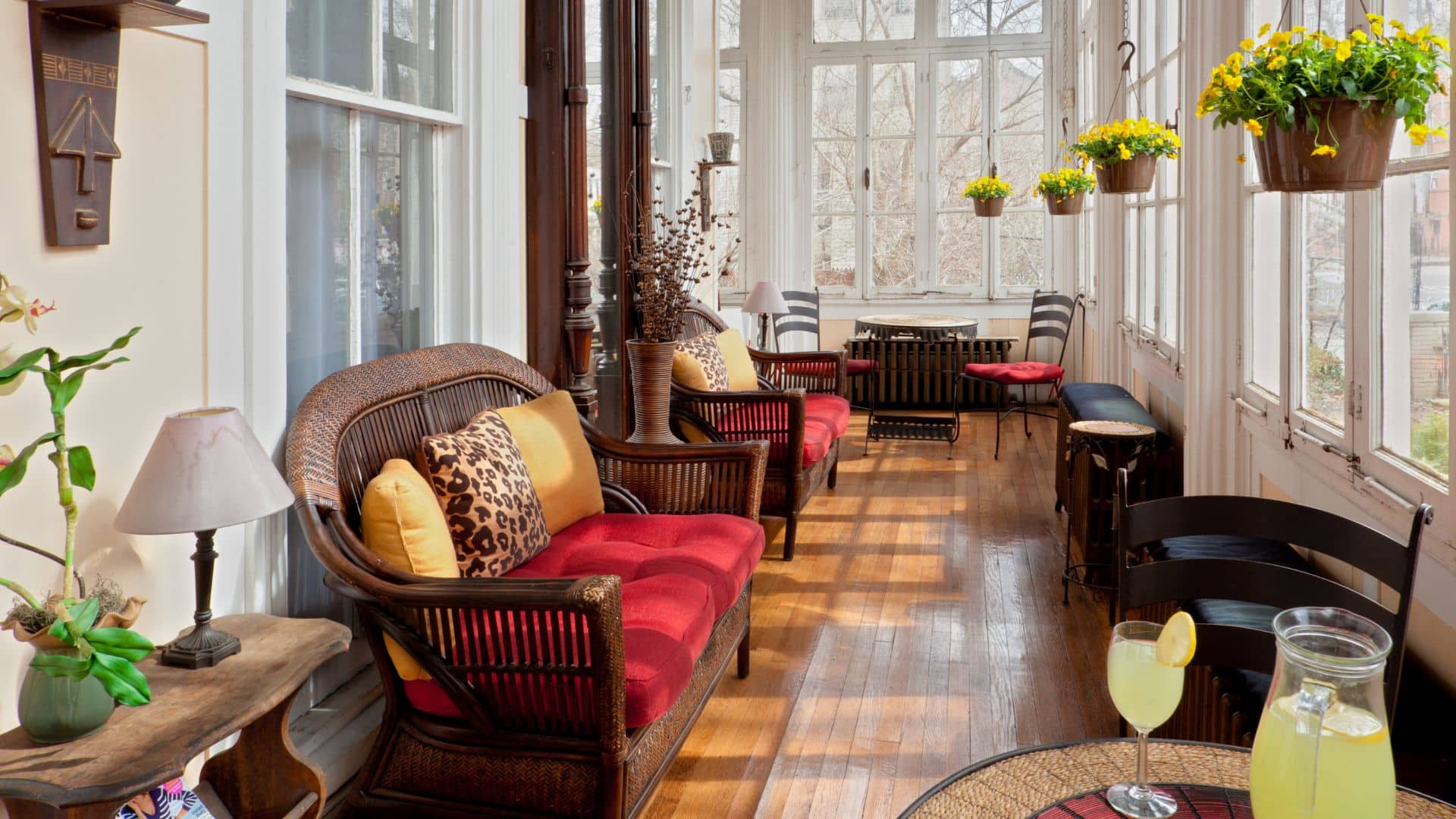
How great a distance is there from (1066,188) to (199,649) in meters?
5.53

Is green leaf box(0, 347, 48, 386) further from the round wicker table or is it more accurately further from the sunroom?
the round wicker table

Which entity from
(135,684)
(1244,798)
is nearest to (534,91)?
(135,684)

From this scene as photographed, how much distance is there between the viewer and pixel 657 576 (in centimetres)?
296

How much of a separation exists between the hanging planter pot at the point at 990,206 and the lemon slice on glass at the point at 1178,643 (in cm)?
698

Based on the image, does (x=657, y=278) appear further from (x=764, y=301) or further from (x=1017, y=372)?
(x=1017, y=372)

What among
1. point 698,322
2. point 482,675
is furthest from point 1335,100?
point 698,322

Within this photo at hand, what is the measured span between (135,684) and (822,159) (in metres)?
8.46

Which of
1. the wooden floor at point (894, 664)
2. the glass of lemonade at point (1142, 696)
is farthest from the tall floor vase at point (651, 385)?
the glass of lemonade at point (1142, 696)

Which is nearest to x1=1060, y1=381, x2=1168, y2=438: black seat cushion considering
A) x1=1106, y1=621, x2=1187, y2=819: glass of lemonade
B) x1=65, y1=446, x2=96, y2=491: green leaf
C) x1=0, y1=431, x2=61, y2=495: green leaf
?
x1=1106, y1=621, x2=1187, y2=819: glass of lemonade

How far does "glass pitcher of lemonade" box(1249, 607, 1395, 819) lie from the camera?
3.33 ft

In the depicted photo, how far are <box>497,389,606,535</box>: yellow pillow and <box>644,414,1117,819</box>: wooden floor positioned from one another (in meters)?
0.73

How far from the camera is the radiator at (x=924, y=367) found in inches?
353

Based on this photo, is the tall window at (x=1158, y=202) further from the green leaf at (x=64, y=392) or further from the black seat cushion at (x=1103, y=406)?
the green leaf at (x=64, y=392)

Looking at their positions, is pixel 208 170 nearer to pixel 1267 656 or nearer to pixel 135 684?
pixel 135 684
